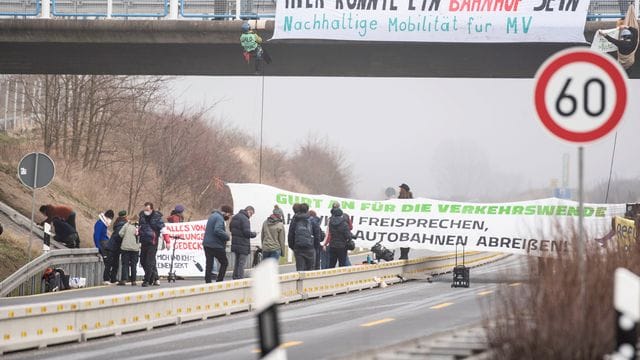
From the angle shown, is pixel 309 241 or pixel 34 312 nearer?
pixel 34 312

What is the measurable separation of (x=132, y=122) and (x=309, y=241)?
97.5 ft

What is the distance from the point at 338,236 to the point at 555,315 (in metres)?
17.8

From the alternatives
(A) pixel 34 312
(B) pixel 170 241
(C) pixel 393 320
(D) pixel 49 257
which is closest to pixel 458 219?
(B) pixel 170 241

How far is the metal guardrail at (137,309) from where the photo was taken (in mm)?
14000

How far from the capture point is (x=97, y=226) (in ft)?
87.2

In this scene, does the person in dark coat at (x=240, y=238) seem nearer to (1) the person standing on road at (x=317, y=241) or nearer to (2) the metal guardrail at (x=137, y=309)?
(2) the metal guardrail at (x=137, y=309)

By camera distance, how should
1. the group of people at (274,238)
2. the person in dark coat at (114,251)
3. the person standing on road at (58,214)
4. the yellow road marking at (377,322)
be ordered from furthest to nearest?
the person standing on road at (58,214), the person in dark coat at (114,251), the group of people at (274,238), the yellow road marking at (377,322)

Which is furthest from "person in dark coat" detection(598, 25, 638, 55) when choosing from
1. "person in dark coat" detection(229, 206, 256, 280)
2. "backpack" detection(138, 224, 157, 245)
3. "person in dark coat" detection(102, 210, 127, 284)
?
"person in dark coat" detection(102, 210, 127, 284)

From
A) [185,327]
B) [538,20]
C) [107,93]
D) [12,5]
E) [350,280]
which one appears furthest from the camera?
[107,93]

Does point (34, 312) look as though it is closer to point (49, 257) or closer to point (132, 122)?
point (49, 257)

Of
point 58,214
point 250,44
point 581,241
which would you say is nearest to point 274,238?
point 250,44

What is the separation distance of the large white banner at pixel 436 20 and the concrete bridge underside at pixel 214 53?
57cm

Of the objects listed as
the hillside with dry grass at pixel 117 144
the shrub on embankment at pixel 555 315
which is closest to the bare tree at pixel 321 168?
the hillside with dry grass at pixel 117 144

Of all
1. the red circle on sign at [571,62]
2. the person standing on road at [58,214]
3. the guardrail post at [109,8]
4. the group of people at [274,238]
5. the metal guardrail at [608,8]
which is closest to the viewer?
the red circle on sign at [571,62]
